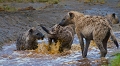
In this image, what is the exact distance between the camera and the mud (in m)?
10.3

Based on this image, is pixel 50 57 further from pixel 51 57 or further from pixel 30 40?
pixel 30 40

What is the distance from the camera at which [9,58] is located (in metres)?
11.0

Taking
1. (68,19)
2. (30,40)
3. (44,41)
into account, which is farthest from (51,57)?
(44,41)

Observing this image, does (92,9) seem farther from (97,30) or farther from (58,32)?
(97,30)

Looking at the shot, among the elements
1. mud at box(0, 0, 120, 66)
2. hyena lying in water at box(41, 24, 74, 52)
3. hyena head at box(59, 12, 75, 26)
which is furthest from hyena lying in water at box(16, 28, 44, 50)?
hyena head at box(59, 12, 75, 26)

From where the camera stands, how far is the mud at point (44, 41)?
33.7ft

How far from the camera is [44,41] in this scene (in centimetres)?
1408

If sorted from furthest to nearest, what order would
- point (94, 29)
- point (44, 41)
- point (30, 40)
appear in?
point (44, 41)
point (30, 40)
point (94, 29)

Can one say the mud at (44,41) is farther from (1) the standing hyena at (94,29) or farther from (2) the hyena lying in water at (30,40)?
(1) the standing hyena at (94,29)

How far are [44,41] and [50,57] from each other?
10.4ft

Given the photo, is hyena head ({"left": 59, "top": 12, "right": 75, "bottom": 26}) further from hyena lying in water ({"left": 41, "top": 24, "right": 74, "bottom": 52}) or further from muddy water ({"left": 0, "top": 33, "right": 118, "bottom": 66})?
muddy water ({"left": 0, "top": 33, "right": 118, "bottom": 66})

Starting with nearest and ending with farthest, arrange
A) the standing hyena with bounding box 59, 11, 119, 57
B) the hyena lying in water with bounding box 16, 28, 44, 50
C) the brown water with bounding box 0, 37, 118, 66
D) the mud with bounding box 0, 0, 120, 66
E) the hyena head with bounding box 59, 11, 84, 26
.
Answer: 1. the standing hyena with bounding box 59, 11, 119, 57
2. the brown water with bounding box 0, 37, 118, 66
3. the mud with bounding box 0, 0, 120, 66
4. the hyena head with bounding box 59, 11, 84, 26
5. the hyena lying in water with bounding box 16, 28, 44, 50

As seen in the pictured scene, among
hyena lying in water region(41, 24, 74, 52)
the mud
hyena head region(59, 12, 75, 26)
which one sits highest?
hyena head region(59, 12, 75, 26)

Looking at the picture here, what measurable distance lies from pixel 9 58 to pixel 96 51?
104 inches
